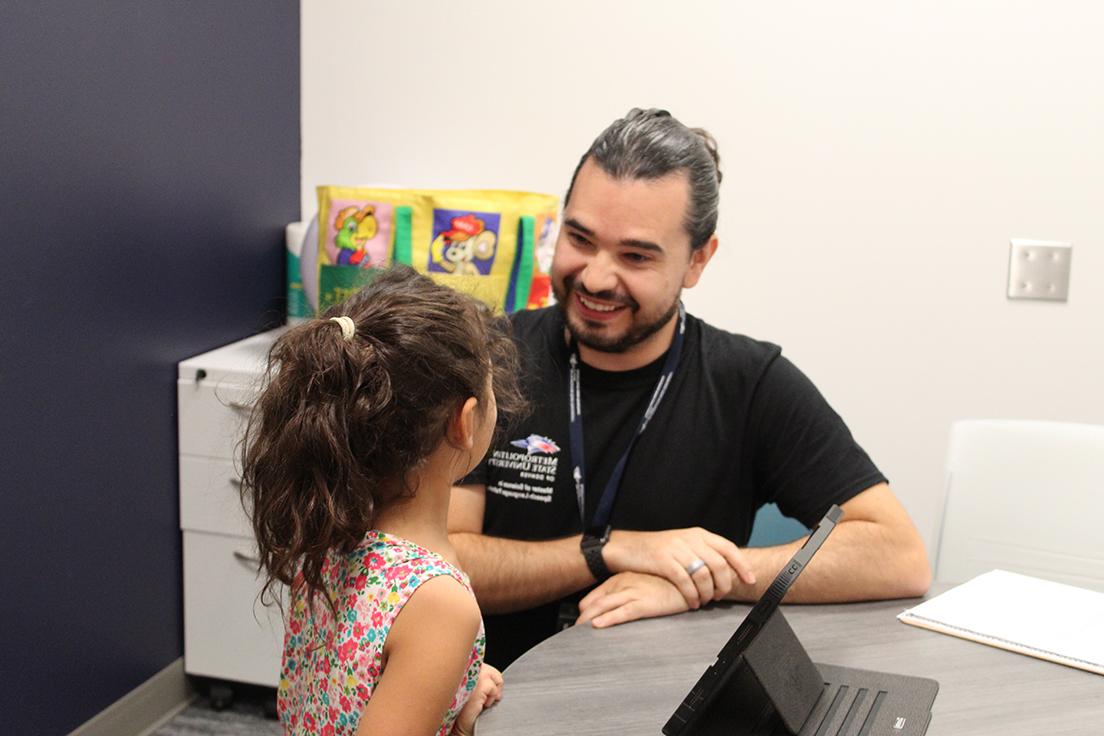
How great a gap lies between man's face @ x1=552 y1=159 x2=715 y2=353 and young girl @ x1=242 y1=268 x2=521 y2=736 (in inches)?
23.2

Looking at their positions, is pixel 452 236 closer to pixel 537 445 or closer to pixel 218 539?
pixel 218 539

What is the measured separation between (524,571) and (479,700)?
1.43ft

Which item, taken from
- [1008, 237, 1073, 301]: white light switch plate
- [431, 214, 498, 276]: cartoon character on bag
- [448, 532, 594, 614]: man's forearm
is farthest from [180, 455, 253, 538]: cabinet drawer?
[1008, 237, 1073, 301]: white light switch plate

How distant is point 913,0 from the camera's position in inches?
113

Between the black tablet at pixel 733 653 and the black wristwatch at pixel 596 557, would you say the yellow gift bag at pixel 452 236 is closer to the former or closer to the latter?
the black wristwatch at pixel 596 557

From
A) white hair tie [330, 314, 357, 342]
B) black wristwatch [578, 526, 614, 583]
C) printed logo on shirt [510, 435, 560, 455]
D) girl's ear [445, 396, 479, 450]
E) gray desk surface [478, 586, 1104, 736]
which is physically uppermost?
white hair tie [330, 314, 357, 342]

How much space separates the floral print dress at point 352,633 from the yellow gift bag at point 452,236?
156cm

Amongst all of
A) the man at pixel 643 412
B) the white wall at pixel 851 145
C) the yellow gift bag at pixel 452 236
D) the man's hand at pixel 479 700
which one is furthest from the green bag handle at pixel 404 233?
the man's hand at pixel 479 700

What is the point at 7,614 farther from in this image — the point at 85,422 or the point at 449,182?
the point at 449,182

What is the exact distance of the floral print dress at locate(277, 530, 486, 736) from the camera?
1184 mm

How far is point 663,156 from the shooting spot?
1929 millimetres

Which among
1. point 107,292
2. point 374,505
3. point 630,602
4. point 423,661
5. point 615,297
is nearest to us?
point 423,661

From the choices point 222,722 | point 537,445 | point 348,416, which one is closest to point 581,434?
point 537,445

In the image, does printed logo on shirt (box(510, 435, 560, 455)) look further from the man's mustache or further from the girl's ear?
the girl's ear
